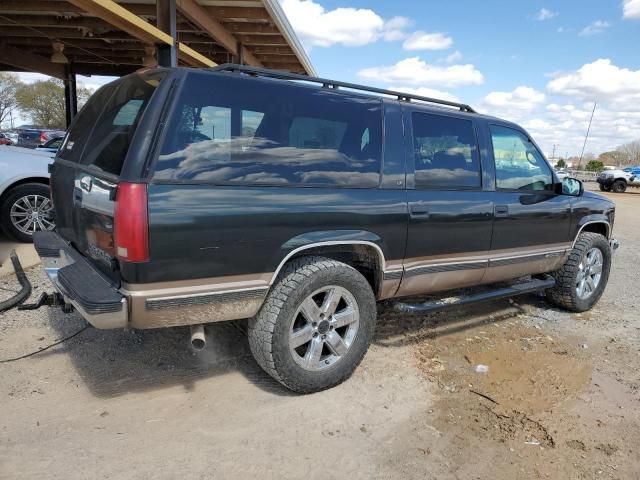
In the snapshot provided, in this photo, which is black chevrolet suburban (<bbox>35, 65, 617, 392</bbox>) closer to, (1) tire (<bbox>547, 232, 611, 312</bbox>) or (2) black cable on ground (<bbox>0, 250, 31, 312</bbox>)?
(2) black cable on ground (<bbox>0, 250, 31, 312</bbox>)

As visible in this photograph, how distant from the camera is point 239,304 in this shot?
292 cm

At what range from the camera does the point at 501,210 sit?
13.7 feet

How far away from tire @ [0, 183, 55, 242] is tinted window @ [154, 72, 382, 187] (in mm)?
4082

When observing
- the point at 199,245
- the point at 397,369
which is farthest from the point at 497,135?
the point at 199,245

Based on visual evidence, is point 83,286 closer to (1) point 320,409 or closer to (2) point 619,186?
(1) point 320,409

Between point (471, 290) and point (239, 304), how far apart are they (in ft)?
11.3

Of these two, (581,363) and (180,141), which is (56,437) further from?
(581,363)

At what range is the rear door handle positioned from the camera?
3.54 metres

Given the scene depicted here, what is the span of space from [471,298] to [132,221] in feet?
9.25

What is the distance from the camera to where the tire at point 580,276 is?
512 centimetres

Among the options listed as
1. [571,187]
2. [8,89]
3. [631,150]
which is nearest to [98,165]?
[571,187]

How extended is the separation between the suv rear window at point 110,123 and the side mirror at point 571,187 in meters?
3.80

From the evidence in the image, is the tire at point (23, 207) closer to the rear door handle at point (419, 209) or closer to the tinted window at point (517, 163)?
the rear door handle at point (419, 209)

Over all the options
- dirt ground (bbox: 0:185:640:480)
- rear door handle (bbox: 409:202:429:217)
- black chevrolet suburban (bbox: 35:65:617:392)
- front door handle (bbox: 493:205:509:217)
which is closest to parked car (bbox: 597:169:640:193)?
dirt ground (bbox: 0:185:640:480)
